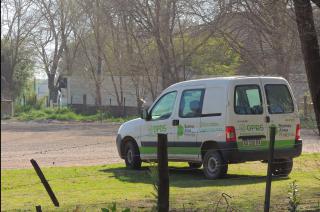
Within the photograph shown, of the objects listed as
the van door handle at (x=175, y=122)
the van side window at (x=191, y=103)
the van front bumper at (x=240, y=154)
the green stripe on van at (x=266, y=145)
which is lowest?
the van front bumper at (x=240, y=154)

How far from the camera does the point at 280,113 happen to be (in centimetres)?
1505

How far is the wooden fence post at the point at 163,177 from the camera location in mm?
6922

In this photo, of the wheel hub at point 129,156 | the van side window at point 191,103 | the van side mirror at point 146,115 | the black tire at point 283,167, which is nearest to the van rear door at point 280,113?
the black tire at point 283,167

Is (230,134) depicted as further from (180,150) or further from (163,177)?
(163,177)

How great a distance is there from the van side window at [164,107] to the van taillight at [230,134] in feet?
6.50

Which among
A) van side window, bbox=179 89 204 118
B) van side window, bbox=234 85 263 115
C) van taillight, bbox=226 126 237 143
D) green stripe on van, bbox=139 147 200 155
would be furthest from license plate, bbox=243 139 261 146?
van side window, bbox=179 89 204 118

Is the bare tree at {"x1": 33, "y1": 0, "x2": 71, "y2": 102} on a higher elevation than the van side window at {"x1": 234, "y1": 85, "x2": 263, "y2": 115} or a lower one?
higher

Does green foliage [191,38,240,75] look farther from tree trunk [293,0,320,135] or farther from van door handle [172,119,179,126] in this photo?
tree trunk [293,0,320,135]

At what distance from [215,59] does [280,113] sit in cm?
2589

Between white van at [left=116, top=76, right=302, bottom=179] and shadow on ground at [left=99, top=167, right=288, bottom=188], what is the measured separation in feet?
1.15

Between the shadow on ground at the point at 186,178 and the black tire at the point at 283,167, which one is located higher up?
the black tire at the point at 283,167

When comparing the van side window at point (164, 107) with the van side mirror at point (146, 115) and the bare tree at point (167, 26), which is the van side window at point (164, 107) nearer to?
the van side mirror at point (146, 115)

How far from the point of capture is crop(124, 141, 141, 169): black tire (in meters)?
17.1

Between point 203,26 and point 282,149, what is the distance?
20704mm
